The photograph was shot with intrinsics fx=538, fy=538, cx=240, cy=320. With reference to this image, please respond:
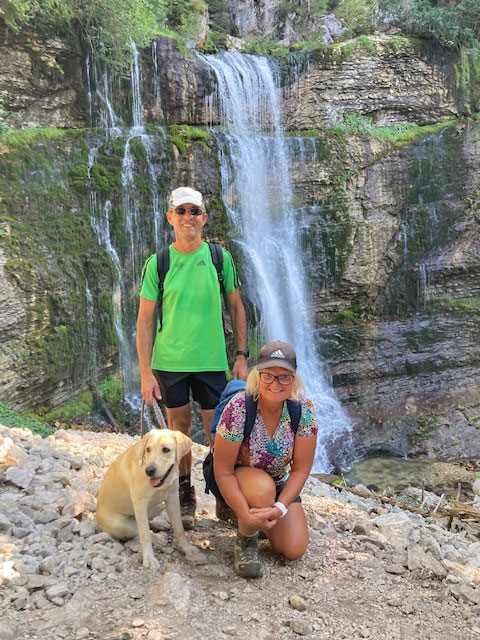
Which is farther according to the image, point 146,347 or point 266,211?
point 266,211

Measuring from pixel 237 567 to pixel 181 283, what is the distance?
5.43 feet

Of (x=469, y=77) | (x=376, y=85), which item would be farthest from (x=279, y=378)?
(x=469, y=77)

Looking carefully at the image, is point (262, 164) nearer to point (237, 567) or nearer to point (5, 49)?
point (5, 49)

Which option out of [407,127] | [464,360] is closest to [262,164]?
[407,127]

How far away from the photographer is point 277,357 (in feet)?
9.11

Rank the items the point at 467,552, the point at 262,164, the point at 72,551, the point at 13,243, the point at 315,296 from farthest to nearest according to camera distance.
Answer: the point at 315,296 → the point at 262,164 → the point at 13,243 → the point at 467,552 → the point at 72,551

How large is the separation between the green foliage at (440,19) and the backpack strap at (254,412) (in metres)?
15.5

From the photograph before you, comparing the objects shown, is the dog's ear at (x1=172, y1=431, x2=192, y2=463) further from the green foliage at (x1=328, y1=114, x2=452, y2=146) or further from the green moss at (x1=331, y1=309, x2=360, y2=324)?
the green foliage at (x1=328, y1=114, x2=452, y2=146)

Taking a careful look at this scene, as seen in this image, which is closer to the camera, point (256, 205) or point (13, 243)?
point (13, 243)

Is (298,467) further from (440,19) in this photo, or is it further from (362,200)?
(440,19)

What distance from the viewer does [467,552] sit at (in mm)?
4062

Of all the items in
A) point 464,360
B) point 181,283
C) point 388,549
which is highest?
point 181,283

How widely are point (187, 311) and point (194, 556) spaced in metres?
1.42

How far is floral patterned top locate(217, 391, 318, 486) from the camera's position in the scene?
2887mm
